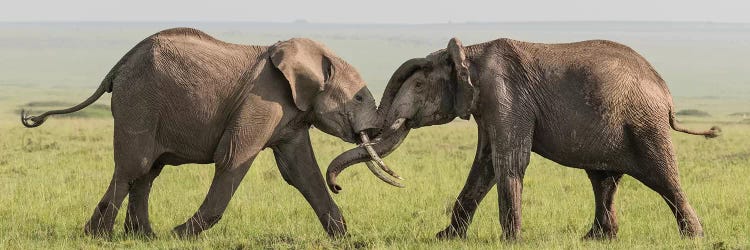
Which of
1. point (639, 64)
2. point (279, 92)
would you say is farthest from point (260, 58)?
point (639, 64)

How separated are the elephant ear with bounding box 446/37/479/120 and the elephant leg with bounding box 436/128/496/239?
598 millimetres

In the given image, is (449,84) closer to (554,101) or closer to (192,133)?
(554,101)

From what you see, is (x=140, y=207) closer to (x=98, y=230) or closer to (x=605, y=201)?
(x=98, y=230)

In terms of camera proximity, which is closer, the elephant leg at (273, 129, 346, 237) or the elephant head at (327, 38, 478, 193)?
the elephant head at (327, 38, 478, 193)

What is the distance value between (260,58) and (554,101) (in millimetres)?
2773

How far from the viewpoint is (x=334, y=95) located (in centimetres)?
1130

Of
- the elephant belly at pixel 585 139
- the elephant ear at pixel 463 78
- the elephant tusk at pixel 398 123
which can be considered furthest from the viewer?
the elephant tusk at pixel 398 123

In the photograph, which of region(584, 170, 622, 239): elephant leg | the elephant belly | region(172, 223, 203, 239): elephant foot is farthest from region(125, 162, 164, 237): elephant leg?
region(584, 170, 622, 239): elephant leg

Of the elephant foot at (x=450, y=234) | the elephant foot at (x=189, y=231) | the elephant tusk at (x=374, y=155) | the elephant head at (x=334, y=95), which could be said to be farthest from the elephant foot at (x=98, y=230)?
the elephant foot at (x=450, y=234)

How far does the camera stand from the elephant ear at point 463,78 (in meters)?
10.0

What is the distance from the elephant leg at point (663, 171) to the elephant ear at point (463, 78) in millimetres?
1422

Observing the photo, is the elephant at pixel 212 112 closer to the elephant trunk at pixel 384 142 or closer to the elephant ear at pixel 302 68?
the elephant ear at pixel 302 68

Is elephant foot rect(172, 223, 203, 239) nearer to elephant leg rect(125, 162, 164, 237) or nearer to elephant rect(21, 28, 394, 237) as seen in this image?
elephant rect(21, 28, 394, 237)

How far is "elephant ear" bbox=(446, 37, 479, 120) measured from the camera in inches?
396
